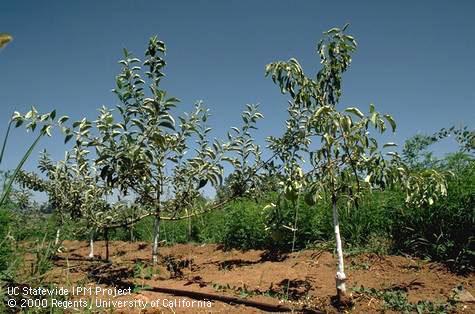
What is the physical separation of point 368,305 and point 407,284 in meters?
0.85

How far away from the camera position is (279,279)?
471 cm

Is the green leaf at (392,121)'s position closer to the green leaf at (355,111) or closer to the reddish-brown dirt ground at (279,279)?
the green leaf at (355,111)

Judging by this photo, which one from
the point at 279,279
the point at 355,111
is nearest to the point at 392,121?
the point at 355,111

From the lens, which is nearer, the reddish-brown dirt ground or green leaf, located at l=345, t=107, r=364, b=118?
green leaf, located at l=345, t=107, r=364, b=118

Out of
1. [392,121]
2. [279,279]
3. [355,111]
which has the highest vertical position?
[355,111]

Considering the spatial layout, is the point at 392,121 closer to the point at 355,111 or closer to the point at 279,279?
the point at 355,111

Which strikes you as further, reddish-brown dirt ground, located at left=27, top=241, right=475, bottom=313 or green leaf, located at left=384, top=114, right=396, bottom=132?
reddish-brown dirt ground, located at left=27, top=241, right=475, bottom=313

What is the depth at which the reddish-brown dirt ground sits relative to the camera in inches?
151

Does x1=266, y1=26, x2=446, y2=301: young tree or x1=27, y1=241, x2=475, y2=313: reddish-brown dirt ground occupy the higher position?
x1=266, y1=26, x2=446, y2=301: young tree

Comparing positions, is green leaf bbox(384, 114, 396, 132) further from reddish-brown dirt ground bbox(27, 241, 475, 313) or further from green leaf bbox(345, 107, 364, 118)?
reddish-brown dirt ground bbox(27, 241, 475, 313)

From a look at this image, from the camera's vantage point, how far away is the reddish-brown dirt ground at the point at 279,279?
3834 millimetres

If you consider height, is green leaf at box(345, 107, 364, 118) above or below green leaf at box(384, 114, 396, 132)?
above

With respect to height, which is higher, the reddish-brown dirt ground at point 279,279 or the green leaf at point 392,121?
the green leaf at point 392,121

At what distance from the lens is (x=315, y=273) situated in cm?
486
